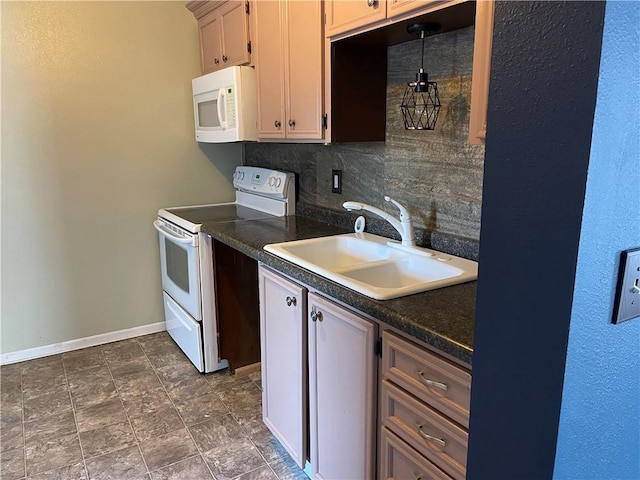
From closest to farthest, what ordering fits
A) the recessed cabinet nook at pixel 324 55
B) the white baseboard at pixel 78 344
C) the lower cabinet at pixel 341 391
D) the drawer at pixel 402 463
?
the drawer at pixel 402 463
the lower cabinet at pixel 341 391
the recessed cabinet nook at pixel 324 55
the white baseboard at pixel 78 344

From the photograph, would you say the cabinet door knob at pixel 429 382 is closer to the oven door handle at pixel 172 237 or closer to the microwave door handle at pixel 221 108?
the oven door handle at pixel 172 237

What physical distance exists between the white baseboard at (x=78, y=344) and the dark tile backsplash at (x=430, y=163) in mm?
1644

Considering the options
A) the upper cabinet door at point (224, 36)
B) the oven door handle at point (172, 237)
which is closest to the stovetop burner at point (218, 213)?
the oven door handle at point (172, 237)

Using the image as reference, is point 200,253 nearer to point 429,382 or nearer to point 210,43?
point 210,43

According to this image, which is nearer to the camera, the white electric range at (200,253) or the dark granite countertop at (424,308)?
the dark granite countertop at (424,308)

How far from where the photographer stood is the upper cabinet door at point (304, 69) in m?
2.00

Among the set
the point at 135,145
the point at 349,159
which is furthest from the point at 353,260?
the point at 135,145

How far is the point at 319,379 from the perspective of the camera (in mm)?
1662

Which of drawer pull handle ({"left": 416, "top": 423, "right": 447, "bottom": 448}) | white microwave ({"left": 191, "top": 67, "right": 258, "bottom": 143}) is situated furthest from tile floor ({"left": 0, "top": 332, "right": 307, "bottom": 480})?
white microwave ({"left": 191, "top": 67, "right": 258, "bottom": 143})

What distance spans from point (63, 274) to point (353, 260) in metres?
1.97

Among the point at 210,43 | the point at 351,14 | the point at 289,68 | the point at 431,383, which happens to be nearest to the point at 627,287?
the point at 431,383

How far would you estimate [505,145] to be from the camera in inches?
29.0

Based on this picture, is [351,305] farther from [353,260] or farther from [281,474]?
[281,474]

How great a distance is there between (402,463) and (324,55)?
1.55m
